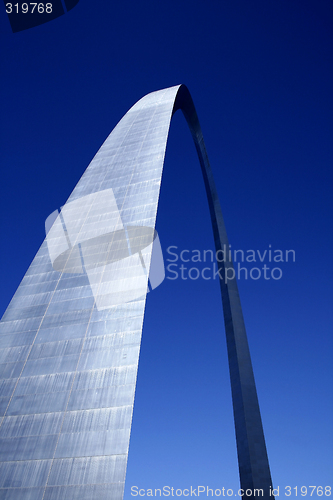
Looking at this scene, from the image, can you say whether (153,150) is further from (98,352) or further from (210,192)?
(98,352)

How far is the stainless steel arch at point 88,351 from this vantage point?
11.9 meters

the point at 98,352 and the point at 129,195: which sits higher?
the point at 129,195

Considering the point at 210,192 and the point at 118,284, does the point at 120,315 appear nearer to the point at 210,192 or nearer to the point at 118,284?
the point at 118,284

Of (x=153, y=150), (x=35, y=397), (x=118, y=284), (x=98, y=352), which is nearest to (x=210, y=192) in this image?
(x=153, y=150)

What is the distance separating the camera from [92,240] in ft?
69.6

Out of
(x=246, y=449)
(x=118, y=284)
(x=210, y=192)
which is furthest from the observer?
(x=210, y=192)

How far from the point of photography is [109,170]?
2736 centimetres

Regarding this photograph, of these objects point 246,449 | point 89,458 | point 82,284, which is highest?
point 82,284

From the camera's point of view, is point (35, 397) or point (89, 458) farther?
point (35, 397)

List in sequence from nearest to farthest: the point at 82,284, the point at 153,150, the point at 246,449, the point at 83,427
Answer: the point at 83,427, the point at 246,449, the point at 82,284, the point at 153,150

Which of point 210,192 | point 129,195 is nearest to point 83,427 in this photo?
point 129,195

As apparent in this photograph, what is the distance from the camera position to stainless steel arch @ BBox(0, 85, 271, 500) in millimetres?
11930

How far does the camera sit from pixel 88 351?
15.0 metres

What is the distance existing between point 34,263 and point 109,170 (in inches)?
393
